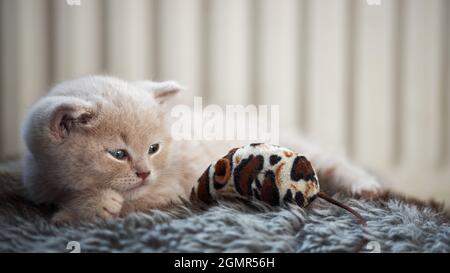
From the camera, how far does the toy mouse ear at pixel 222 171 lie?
3.06 ft

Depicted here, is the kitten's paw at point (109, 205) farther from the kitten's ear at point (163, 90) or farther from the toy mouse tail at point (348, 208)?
the toy mouse tail at point (348, 208)

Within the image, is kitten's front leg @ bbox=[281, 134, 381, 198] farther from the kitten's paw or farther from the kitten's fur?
the kitten's paw

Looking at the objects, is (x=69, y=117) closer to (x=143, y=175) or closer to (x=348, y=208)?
(x=143, y=175)

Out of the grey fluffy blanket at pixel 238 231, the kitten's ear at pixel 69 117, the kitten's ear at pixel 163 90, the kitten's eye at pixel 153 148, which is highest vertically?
the kitten's ear at pixel 163 90

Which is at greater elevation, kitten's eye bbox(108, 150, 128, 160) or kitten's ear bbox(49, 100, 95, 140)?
kitten's ear bbox(49, 100, 95, 140)

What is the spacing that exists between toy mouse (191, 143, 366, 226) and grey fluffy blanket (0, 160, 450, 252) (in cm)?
2

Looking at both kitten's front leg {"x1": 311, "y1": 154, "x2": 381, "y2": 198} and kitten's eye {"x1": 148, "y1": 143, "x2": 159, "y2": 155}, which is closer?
A: kitten's eye {"x1": 148, "y1": 143, "x2": 159, "y2": 155}

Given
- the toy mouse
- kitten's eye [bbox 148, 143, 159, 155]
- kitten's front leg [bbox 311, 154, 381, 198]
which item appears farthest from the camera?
kitten's front leg [bbox 311, 154, 381, 198]

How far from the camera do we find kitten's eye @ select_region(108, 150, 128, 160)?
3.02 ft

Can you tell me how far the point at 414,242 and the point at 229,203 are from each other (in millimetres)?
344

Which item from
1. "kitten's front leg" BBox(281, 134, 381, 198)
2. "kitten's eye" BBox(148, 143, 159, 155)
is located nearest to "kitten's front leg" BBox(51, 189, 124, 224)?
"kitten's eye" BBox(148, 143, 159, 155)

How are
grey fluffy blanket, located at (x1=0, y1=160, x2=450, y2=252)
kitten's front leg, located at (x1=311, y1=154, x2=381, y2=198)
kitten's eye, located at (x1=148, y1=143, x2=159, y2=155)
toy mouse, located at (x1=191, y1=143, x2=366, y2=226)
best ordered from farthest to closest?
kitten's front leg, located at (x1=311, y1=154, x2=381, y2=198) → kitten's eye, located at (x1=148, y1=143, x2=159, y2=155) → toy mouse, located at (x1=191, y1=143, x2=366, y2=226) → grey fluffy blanket, located at (x1=0, y1=160, x2=450, y2=252)

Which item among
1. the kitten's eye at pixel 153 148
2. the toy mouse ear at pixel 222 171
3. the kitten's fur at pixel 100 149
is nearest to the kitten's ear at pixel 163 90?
the kitten's fur at pixel 100 149

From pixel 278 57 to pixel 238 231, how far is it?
2.04ft
